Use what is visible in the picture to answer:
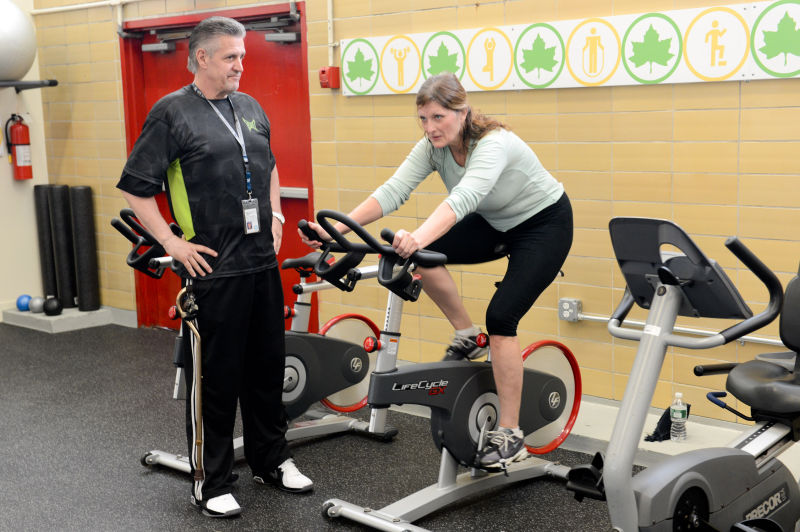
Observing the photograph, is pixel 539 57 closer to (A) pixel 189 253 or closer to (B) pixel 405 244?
(B) pixel 405 244

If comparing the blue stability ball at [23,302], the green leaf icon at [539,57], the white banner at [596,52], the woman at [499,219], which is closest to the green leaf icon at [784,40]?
the white banner at [596,52]

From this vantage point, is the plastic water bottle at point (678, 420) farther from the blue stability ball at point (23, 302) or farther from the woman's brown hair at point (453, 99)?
the blue stability ball at point (23, 302)

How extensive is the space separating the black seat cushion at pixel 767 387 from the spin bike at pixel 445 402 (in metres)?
0.86

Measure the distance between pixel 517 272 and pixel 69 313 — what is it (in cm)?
427

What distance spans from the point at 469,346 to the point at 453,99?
0.96 m

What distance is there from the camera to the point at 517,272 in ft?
10.3

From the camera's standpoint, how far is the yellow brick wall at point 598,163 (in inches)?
143

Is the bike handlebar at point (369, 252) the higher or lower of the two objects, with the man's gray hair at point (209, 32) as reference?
lower

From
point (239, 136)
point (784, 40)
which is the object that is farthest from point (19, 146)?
point (784, 40)

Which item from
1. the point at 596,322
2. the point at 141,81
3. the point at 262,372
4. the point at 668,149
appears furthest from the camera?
the point at 141,81

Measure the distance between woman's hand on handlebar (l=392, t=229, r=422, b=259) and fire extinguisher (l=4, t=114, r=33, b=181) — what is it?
15.2 ft

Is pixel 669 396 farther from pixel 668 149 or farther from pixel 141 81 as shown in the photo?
pixel 141 81

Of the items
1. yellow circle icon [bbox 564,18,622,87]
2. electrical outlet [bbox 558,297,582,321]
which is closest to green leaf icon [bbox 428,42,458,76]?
yellow circle icon [bbox 564,18,622,87]

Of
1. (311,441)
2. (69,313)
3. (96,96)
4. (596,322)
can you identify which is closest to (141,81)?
(96,96)
